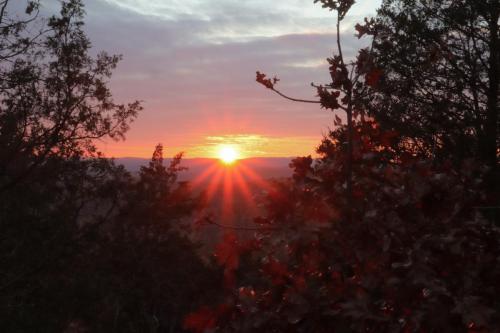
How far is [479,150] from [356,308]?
39.5ft

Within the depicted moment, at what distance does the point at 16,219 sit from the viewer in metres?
16.5

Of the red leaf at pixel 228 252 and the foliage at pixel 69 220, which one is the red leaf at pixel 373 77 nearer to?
the red leaf at pixel 228 252

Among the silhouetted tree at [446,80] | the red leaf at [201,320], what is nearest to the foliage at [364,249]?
the red leaf at [201,320]

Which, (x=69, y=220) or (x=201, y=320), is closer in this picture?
(x=201, y=320)

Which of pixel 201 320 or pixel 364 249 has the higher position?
pixel 364 249

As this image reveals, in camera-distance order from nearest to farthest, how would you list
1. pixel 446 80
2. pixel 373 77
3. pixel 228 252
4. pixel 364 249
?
1. pixel 364 249
2. pixel 228 252
3. pixel 373 77
4. pixel 446 80

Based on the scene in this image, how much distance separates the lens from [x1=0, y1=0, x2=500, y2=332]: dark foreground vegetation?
259 cm

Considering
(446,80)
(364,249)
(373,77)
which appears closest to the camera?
(364,249)

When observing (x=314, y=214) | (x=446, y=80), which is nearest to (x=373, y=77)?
(x=314, y=214)

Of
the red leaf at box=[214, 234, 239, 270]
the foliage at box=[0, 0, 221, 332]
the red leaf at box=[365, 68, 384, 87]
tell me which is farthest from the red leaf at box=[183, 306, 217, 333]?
the foliage at box=[0, 0, 221, 332]

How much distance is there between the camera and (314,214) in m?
2.79

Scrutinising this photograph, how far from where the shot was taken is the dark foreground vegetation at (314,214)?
102 inches

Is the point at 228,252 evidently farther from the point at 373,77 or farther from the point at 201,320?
the point at 373,77

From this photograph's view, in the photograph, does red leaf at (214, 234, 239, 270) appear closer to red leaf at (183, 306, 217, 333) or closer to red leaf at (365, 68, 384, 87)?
red leaf at (183, 306, 217, 333)
